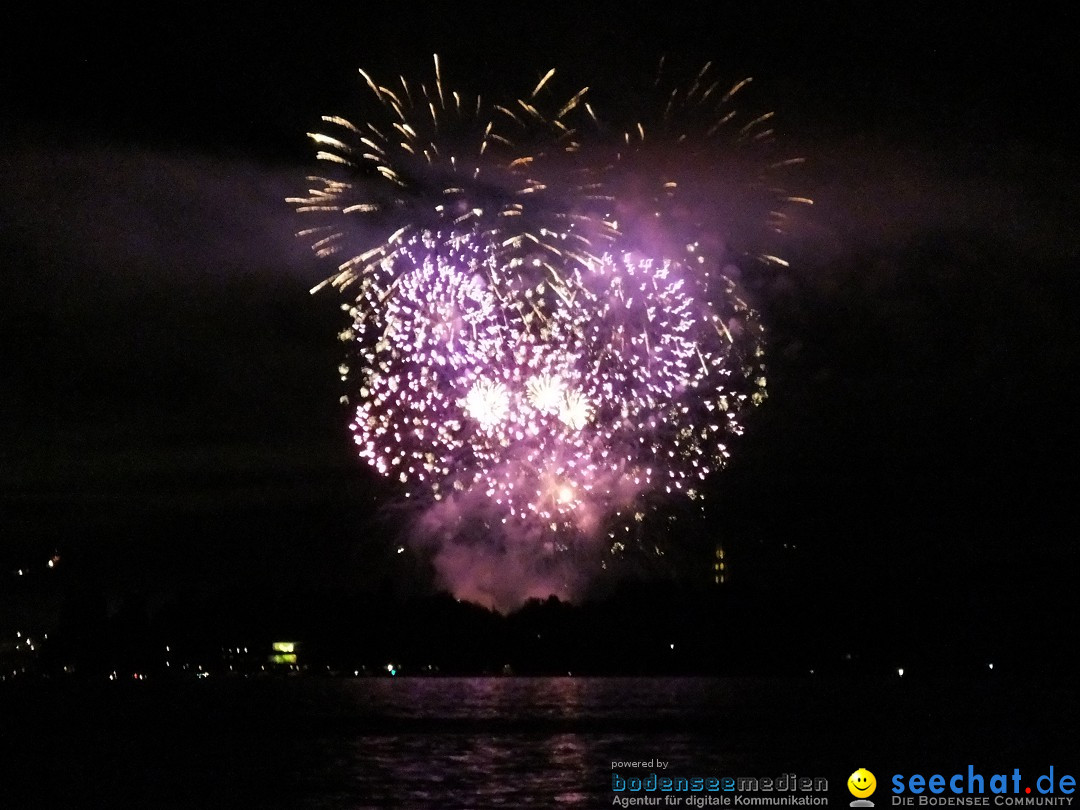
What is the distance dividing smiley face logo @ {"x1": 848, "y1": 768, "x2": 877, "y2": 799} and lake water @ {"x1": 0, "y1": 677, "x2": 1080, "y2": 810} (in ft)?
1.11

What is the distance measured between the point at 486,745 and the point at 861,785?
23.1 m

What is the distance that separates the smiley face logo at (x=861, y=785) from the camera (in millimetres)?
30483

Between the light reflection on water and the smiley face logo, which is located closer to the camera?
the smiley face logo

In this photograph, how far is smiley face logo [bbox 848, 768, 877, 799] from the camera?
1200 inches

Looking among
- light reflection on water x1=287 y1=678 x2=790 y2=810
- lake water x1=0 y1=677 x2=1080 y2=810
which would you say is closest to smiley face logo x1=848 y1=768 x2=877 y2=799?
lake water x1=0 y1=677 x2=1080 y2=810

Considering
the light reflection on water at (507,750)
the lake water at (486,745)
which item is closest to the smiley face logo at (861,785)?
the lake water at (486,745)

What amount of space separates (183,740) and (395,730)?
30.2 feet

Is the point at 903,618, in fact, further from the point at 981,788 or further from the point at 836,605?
the point at 981,788

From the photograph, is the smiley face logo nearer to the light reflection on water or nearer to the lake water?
the lake water

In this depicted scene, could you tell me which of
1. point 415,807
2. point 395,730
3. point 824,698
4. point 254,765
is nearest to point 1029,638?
point 824,698

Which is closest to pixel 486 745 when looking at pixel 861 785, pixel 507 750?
pixel 507 750

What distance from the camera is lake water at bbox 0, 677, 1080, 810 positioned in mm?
37156

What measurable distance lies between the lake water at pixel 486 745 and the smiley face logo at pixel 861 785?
0.34 metres

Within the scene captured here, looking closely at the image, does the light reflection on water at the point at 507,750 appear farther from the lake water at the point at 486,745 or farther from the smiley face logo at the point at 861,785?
the smiley face logo at the point at 861,785
